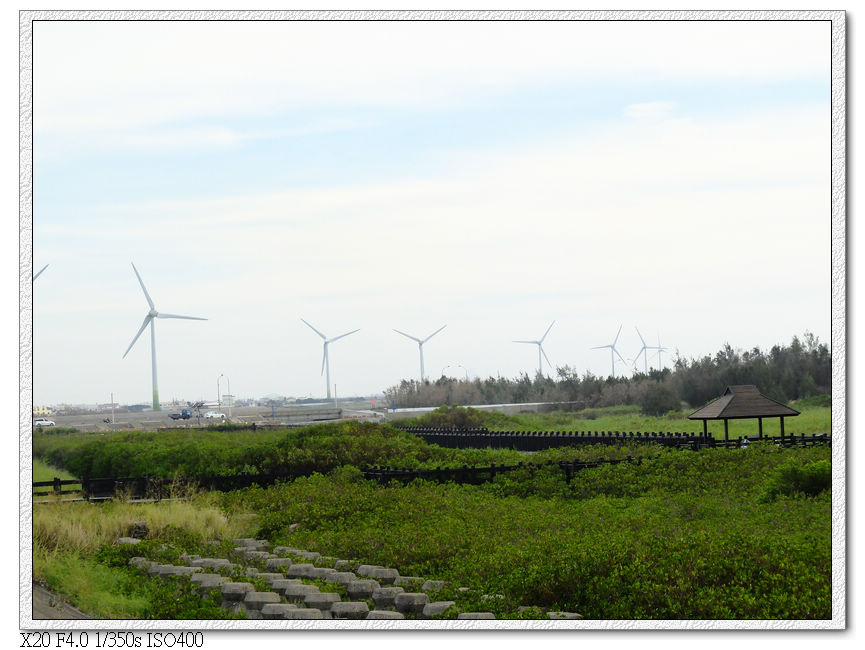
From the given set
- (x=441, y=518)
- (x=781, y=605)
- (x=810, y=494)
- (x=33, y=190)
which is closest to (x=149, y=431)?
(x=441, y=518)

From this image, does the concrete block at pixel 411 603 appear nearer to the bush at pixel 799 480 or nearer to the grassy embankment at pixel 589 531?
the grassy embankment at pixel 589 531

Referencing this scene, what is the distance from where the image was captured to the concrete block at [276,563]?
9.71m

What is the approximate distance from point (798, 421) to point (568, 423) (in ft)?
36.2

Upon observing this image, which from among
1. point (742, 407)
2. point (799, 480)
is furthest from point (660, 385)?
point (799, 480)

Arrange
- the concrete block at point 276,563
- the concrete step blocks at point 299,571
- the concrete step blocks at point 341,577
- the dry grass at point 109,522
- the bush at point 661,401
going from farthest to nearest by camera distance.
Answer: the bush at point 661,401, the dry grass at point 109,522, the concrete block at point 276,563, the concrete step blocks at point 299,571, the concrete step blocks at point 341,577

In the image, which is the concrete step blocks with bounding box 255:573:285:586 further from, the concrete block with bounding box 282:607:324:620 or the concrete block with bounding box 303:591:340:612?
the concrete block with bounding box 282:607:324:620

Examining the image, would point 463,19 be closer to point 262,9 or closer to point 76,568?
point 262,9

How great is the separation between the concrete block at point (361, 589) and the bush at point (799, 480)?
5.64 meters

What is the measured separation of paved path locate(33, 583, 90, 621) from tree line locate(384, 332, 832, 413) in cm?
1319

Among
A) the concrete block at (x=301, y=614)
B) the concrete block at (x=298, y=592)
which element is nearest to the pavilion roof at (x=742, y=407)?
the concrete block at (x=298, y=592)

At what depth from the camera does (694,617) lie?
7.50 metres

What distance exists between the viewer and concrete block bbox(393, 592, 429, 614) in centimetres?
781

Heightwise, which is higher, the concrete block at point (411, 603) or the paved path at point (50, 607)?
the concrete block at point (411, 603)

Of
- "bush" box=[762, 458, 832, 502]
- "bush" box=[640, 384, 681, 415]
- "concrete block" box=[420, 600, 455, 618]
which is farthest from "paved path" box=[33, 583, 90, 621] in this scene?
"bush" box=[640, 384, 681, 415]
